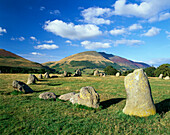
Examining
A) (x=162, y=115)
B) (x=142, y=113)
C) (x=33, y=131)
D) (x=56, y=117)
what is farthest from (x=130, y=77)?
(x=33, y=131)

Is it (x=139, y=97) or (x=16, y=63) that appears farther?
(x=16, y=63)

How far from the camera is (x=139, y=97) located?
321 inches

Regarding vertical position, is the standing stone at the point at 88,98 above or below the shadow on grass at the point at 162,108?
above

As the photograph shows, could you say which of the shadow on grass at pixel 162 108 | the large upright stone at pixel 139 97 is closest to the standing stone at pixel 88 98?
the large upright stone at pixel 139 97

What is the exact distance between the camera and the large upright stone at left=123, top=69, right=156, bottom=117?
8.08m

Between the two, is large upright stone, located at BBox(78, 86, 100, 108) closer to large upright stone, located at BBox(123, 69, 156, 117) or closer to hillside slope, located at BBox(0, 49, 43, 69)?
large upright stone, located at BBox(123, 69, 156, 117)

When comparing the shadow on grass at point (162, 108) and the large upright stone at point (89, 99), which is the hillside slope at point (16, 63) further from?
the shadow on grass at point (162, 108)

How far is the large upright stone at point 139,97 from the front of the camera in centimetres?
808

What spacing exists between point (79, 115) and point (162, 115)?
240 inches

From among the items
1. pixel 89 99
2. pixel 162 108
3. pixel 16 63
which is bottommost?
pixel 162 108

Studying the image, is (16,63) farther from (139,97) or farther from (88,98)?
(139,97)

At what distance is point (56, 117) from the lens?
315 inches

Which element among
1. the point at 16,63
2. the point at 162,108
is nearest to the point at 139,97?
the point at 162,108

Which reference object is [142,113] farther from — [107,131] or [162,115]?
[107,131]
